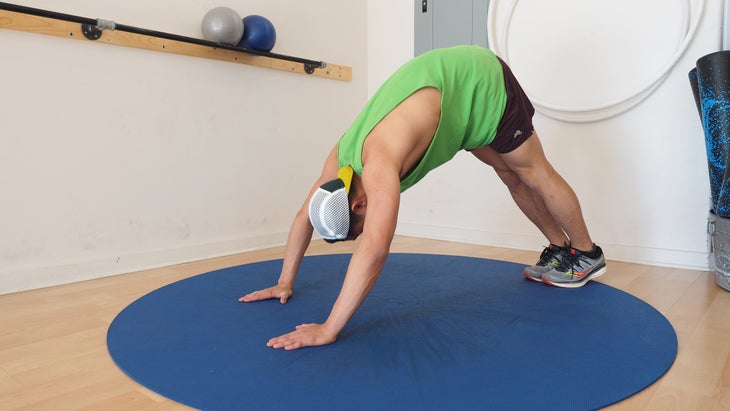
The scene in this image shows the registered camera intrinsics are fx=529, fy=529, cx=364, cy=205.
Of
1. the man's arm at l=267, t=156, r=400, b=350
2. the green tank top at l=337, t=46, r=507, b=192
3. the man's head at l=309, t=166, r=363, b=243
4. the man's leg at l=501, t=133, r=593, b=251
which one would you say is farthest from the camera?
the man's leg at l=501, t=133, r=593, b=251

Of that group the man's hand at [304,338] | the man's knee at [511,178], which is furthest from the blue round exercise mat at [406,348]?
the man's knee at [511,178]

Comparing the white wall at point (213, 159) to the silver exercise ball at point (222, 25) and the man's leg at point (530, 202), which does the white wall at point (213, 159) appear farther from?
the man's leg at point (530, 202)

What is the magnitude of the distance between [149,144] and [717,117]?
2.86 meters

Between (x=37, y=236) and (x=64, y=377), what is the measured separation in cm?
131

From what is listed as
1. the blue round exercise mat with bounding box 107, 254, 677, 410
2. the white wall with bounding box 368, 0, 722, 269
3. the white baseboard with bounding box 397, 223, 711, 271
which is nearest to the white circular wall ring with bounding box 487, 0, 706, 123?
the white wall with bounding box 368, 0, 722, 269

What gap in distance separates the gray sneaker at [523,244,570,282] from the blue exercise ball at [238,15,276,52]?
2.03 m

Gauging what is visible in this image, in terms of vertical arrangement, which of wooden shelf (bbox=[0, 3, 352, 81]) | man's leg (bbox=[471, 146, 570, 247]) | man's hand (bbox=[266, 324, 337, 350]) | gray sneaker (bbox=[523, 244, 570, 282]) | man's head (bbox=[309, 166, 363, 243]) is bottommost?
gray sneaker (bbox=[523, 244, 570, 282])

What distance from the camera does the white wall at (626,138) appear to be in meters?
2.86

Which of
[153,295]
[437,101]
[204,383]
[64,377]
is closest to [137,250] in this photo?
[153,295]

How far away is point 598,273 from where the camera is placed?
7.90 ft

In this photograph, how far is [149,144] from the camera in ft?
9.71

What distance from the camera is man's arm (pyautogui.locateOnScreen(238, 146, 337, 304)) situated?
207 cm

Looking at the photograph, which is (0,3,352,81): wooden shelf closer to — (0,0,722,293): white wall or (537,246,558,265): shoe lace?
(0,0,722,293): white wall

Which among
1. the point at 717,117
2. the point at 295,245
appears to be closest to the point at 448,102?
the point at 295,245
